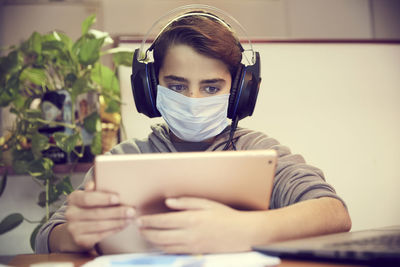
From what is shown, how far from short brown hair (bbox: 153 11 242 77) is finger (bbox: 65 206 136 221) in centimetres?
55

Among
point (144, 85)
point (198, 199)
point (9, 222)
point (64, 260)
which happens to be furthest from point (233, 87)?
point (9, 222)

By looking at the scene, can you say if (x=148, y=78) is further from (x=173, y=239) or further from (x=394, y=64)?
(x=394, y=64)

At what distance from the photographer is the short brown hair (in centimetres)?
96

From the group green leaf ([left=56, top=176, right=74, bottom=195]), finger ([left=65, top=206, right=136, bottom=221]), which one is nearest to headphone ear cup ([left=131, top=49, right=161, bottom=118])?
finger ([left=65, top=206, right=136, bottom=221])

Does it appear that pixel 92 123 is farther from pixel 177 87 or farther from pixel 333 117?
pixel 333 117

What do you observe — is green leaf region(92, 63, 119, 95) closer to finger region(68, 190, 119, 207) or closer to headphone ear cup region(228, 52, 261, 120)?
headphone ear cup region(228, 52, 261, 120)

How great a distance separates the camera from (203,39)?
3.12 ft

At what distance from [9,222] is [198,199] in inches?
41.5

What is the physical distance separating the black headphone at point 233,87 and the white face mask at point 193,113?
1.0 inches

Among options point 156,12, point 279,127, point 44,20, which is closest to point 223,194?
point 279,127

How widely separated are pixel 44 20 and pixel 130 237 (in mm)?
1709

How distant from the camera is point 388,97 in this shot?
1.58 meters

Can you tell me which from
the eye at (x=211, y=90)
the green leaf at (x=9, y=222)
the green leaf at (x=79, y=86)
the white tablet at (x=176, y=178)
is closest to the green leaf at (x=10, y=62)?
the green leaf at (x=79, y=86)

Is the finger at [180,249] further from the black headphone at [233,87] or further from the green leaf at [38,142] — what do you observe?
the green leaf at [38,142]
